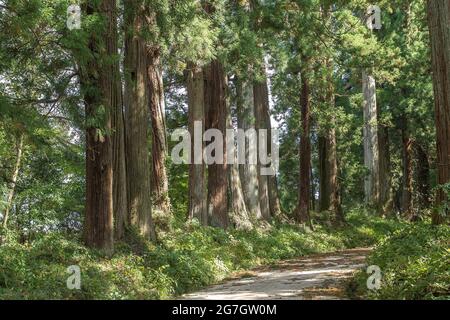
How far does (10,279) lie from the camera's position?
303 inches

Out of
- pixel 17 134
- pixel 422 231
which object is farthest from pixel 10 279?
pixel 422 231

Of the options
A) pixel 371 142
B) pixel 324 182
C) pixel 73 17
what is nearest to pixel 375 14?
pixel 324 182

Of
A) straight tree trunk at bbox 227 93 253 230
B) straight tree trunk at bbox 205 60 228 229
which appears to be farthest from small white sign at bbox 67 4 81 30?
straight tree trunk at bbox 227 93 253 230

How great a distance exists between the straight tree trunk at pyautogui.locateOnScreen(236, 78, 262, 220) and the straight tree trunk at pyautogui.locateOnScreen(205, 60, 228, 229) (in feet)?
10.3

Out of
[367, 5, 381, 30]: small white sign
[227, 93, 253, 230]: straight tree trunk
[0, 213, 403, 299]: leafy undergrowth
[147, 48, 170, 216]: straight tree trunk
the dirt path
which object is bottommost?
the dirt path

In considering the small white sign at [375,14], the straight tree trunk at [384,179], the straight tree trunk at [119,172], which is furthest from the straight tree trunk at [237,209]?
the straight tree trunk at [384,179]

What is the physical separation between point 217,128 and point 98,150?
7.23 m

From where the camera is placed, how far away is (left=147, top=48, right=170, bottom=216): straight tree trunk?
46.2 feet

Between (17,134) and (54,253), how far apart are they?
2.09m

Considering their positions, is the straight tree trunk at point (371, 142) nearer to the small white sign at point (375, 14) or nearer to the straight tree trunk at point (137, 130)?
the small white sign at point (375, 14)

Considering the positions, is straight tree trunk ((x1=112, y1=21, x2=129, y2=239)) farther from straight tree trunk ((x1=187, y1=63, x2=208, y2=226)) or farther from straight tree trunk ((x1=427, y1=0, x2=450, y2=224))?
straight tree trunk ((x1=427, y1=0, x2=450, y2=224))

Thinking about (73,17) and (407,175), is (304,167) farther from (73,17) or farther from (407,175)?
(73,17)

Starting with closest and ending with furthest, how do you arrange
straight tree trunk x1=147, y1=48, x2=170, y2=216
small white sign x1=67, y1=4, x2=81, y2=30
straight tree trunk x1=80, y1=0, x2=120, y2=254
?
small white sign x1=67, y1=4, x2=81, y2=30, straight tree trunk x1=80, y1=0, x2=120, y2=254, straight tree trunk x1=147, y1=48, x2=170, y2=216
